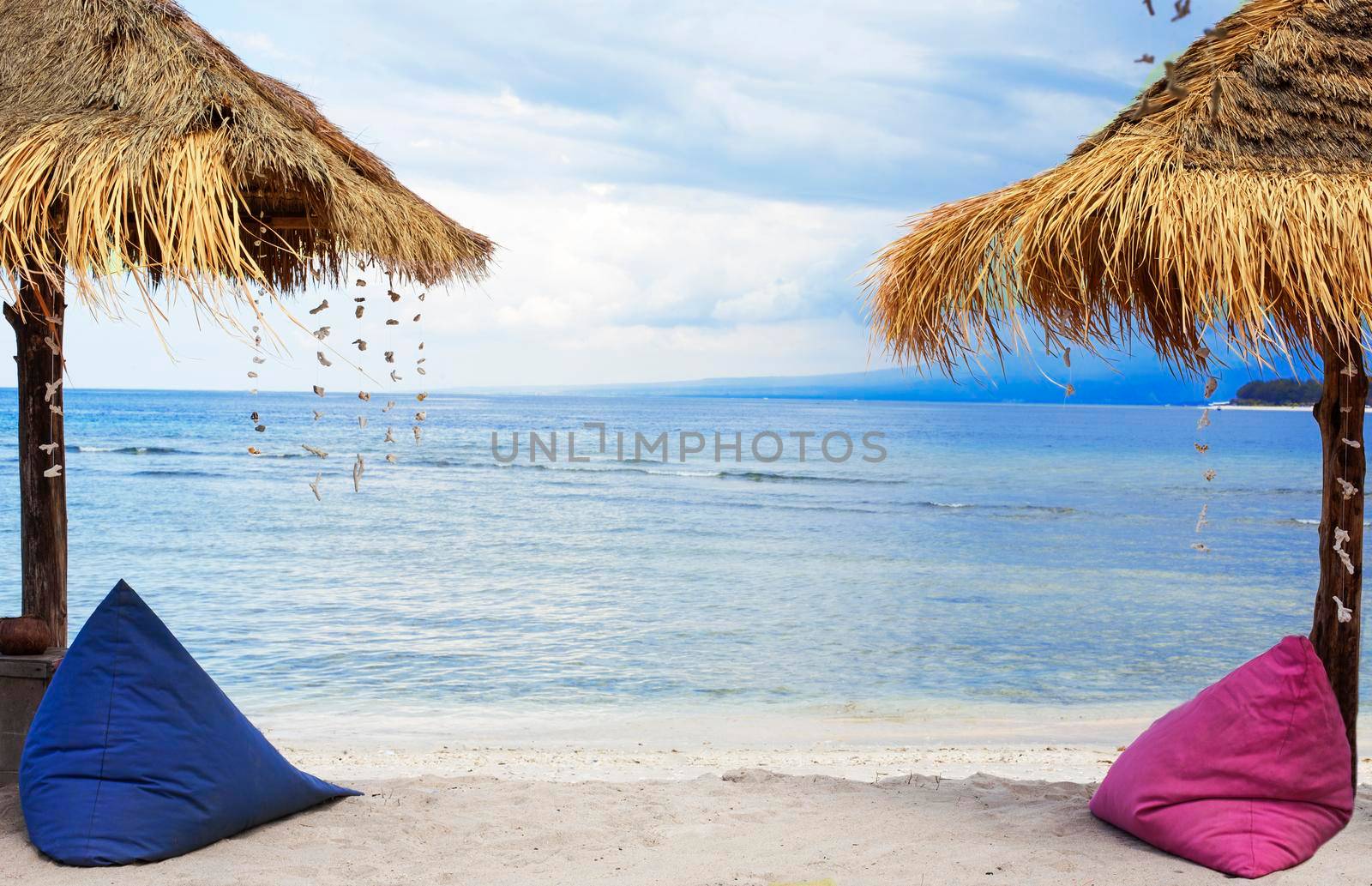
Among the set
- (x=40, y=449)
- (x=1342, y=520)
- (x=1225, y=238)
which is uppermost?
(x=1225, y=238)

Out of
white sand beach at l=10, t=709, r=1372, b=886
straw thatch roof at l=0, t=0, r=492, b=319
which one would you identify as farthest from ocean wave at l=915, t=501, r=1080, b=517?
straw thatch roof at l=0, t=0, r=492, b=319

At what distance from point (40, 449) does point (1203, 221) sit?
3459 millimetres

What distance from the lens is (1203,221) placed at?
2.38 metres

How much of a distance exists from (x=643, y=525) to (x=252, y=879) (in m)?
12.8

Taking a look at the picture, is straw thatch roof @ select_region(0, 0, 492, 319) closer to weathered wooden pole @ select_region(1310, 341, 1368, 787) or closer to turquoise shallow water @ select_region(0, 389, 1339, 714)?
weathered wooden pole @ select_region(1310, 341, 1368, 787)

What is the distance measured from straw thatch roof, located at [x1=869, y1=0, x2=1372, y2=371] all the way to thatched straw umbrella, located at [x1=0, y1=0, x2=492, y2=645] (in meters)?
1.69

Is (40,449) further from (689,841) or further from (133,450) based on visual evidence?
(133,450)

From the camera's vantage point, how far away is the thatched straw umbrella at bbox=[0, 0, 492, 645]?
7.97ft

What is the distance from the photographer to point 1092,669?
7.04 metres

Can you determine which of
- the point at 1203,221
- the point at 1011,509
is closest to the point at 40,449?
the point at 1203,221

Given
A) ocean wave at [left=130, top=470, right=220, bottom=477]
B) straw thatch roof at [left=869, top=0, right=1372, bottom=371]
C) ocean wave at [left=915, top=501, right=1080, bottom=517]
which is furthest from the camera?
ocean wave at [left=130, top=470, right=220, bottom=477]

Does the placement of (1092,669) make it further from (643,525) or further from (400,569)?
(643,525)

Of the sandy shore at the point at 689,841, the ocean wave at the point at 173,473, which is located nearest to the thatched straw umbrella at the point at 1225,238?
the sandy shore at the point at 689,841

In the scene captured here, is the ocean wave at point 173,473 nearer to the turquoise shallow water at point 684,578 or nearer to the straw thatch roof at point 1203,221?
the turquoise shallow water at point 684,578
